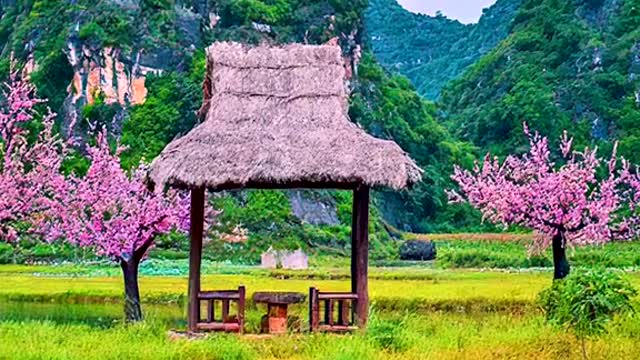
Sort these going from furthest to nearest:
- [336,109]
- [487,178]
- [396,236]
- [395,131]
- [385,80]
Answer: [385,80] < [395,131] < [396,236] < [487,178] < [336,109]

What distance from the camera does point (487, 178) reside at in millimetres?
23469

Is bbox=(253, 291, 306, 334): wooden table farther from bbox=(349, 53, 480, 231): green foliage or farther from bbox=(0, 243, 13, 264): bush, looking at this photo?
bbox=(349, 53, 480, 231): green foliage

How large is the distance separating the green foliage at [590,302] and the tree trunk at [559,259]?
18.8ft

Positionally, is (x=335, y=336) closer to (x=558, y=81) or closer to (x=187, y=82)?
(x=187, y=82)

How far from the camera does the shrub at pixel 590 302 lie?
1325 cm

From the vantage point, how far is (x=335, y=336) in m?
13.5

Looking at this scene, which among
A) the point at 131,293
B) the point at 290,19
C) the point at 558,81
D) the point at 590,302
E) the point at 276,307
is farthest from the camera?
the point at 558,81

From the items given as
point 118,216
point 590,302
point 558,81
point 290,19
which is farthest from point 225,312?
point 558,81

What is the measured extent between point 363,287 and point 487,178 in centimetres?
937

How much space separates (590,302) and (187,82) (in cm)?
4592

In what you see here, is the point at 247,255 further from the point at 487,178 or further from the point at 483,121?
the point at 483,121

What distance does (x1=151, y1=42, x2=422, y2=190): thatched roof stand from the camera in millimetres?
14562

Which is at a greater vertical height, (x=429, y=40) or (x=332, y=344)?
(x=429, y=40)

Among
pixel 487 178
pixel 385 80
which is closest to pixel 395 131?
pixel 385 80
